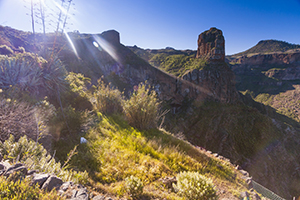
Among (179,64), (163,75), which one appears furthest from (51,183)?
(179,64)

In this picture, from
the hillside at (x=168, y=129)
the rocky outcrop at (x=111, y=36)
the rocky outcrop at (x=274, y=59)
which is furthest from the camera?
the rocky outcrop at (x=274, y=59)

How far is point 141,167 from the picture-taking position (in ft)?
9.30

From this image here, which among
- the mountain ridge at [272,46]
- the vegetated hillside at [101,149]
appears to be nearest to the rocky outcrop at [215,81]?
the vegetated hillside at [101,149]

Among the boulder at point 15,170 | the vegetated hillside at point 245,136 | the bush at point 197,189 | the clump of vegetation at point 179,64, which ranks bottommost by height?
the vegetated hillside at point 245,136

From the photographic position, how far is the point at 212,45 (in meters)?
51.8

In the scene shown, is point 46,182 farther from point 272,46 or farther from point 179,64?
point 272,46

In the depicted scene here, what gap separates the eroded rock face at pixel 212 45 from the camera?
164ft

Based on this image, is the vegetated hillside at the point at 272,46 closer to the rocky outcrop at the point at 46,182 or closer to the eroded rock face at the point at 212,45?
the eroded rock face at the point at 212,45

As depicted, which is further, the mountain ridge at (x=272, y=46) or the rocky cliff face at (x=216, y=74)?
the mountain ridge at (x=272, y=46)

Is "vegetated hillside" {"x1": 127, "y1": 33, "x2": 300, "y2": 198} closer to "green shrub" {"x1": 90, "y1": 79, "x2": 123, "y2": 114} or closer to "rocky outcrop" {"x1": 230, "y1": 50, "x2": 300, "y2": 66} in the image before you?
"green shrub" {"x1": 90, "y1": 79, "x2": 123, "y2": 114}

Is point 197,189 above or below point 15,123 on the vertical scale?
below

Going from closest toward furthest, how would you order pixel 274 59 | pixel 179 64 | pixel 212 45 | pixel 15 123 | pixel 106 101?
pixel 15 123 → pixel 106 101 → pixel 212 45 → pixel 179 64 → pixel 274 59

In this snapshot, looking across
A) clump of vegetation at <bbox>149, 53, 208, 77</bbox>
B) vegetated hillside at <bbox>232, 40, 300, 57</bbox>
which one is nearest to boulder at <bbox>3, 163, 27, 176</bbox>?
clump of vegetation at <bbox>149, 53, 208, 77</bbox>

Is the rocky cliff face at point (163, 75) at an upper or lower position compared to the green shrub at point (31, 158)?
upper
